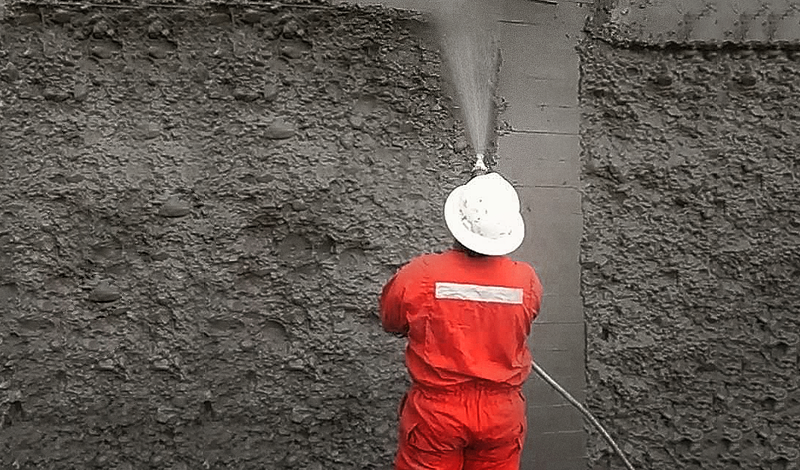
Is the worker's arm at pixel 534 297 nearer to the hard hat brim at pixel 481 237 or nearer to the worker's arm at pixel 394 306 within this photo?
the hard hat brim at pixel 481 237

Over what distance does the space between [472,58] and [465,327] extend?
1.17 meters

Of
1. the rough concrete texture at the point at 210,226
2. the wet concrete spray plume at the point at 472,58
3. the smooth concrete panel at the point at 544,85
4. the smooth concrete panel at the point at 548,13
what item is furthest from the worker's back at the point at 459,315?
the smooth concrete panel at the point at 548,13

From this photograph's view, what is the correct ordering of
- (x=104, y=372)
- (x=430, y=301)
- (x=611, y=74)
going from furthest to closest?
(x=611, y=74), (x=104, y=372), (x=430, y=301)

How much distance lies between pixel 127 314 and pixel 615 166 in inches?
76.1

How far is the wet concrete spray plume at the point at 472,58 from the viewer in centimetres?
329

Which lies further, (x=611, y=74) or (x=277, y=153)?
(x=611, y=74)

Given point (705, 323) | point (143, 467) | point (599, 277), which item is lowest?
point (143, 467)

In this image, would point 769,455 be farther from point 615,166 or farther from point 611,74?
point 611,74

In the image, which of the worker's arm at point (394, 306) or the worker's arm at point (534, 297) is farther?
the worker's arm at point (534, 297)

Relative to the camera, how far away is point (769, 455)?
357cm

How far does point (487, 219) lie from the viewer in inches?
104

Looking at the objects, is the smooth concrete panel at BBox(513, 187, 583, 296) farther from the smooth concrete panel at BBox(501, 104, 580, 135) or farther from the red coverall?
the red coverall

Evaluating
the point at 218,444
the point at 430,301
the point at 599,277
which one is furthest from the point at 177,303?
the point at 599,277

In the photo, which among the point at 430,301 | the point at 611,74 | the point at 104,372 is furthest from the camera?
the point at 611,74
